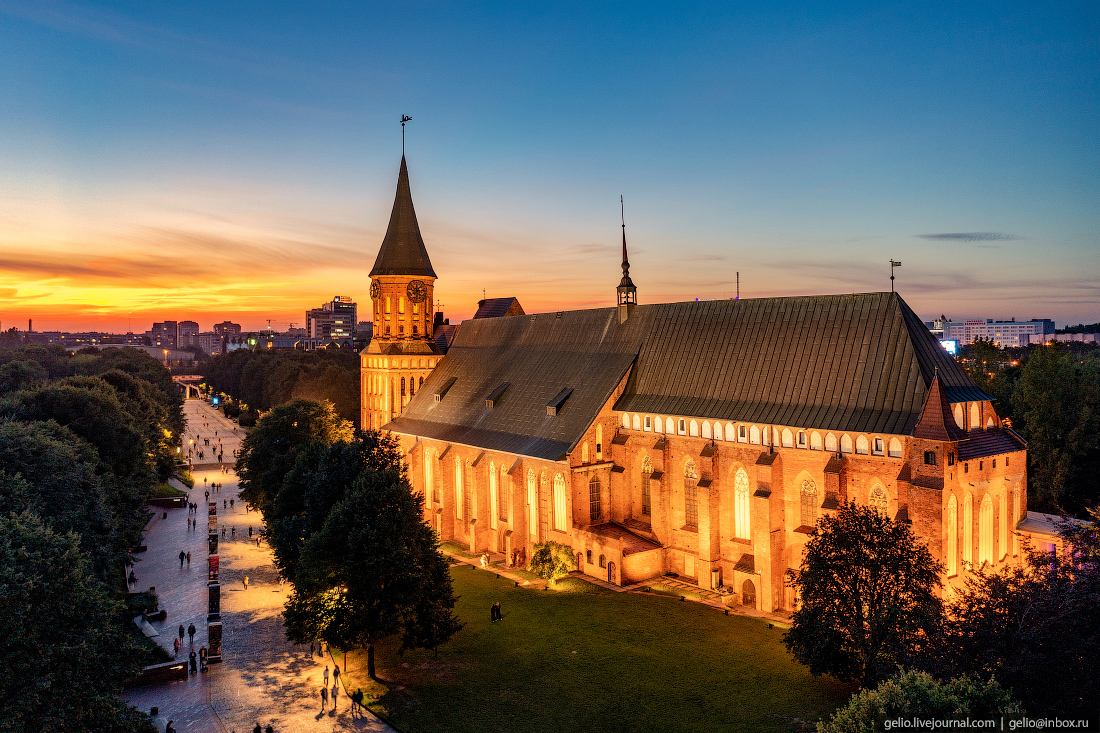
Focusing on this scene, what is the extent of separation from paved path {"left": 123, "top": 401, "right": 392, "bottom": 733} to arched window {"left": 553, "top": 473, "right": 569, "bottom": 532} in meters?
18.2

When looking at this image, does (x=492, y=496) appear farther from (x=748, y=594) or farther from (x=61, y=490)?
(x=61, y=490)

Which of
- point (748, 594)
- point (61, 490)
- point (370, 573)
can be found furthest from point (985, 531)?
point (61, 490)

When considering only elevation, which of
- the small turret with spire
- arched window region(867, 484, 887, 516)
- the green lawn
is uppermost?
the small turret with spire

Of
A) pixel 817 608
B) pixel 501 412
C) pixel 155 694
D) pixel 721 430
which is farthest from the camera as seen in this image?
pixel 501 412

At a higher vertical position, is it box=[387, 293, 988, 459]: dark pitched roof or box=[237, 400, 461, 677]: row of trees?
box=[387, 293, 988, 459]: dark pitched roof

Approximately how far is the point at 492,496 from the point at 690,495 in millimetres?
17136

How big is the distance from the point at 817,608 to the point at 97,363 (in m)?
165

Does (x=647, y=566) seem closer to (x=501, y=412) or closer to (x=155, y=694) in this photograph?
(x=501, y=412)

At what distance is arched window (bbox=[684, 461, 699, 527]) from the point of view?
45188 millimetres

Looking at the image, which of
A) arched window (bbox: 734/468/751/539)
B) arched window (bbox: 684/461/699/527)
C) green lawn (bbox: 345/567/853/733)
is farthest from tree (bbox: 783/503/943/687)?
arched window (bbox: 684/461/699/527)

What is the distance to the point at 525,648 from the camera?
37312 mm

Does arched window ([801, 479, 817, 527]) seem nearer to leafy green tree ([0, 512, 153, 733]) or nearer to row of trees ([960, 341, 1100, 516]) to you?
row of trees ([960, 341, 1100, 516])

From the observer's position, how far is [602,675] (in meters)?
33.6

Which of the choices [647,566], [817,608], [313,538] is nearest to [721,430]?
[647,566]
